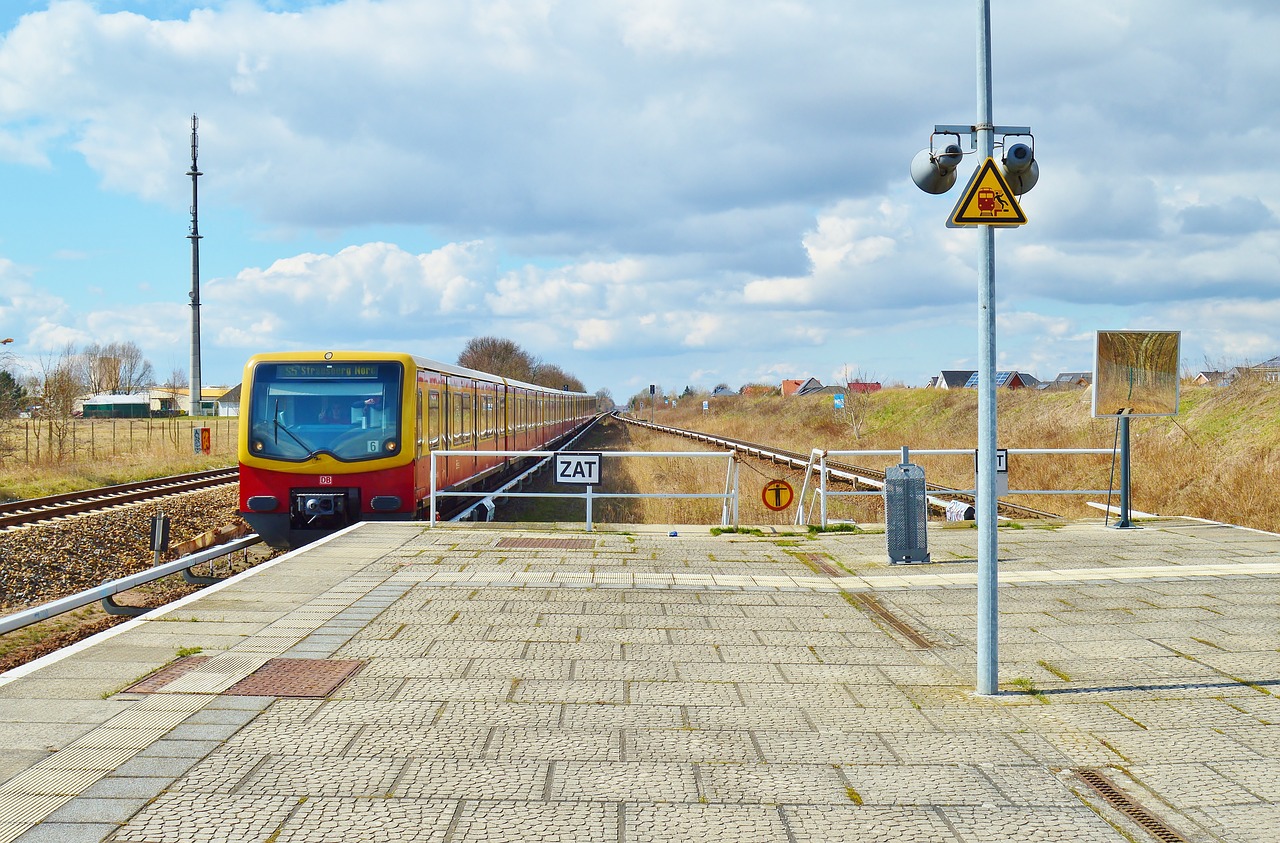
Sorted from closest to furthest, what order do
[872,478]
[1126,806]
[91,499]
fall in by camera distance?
1. [1126,806]
2. [91,499]
3. [872,478]

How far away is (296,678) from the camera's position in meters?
5.82

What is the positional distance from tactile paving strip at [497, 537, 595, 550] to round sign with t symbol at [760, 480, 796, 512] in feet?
7.36

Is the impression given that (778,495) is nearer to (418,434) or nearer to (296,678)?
(418,434)

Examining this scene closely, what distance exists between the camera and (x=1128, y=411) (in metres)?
12.1

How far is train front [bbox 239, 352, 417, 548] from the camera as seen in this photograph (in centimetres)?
1311

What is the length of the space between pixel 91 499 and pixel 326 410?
8270 mm

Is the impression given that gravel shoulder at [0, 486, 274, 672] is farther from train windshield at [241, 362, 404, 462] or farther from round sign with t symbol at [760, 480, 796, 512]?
round sign with t symbol at [760, 480, 796, 512]

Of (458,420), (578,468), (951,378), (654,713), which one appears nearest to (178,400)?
(951,378)

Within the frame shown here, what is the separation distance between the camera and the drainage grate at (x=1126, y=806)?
12.8ft

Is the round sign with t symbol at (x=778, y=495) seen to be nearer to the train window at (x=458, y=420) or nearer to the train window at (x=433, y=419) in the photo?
the train window at (x=433, y=419)

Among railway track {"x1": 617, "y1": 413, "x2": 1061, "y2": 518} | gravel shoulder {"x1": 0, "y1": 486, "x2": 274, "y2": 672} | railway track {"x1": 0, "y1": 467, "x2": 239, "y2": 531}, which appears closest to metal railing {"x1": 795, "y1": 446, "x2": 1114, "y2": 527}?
railway track {"x1": 617, "y1": 413, "x2": 1061, "y2": 518}

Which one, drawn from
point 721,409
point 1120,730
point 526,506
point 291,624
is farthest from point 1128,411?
point 721,409

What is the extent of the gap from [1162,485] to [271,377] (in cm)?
1666

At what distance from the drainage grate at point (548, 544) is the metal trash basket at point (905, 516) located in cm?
312
